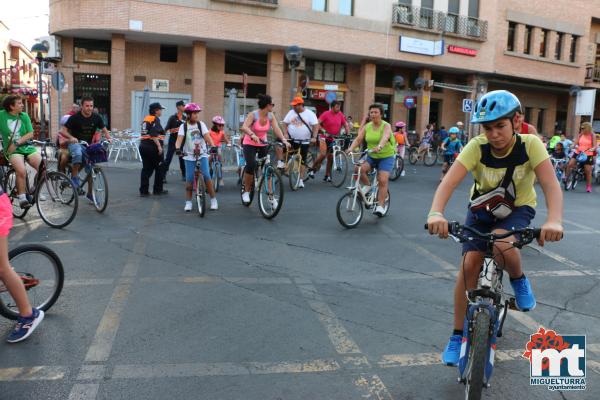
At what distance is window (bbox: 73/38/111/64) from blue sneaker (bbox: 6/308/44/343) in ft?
79.0

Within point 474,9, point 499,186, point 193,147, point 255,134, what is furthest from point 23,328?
point 474,9

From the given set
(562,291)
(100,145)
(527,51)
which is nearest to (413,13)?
(527,51)

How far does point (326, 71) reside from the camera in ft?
97.8

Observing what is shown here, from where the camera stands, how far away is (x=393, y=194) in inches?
477

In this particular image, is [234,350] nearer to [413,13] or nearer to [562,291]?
[562,291]

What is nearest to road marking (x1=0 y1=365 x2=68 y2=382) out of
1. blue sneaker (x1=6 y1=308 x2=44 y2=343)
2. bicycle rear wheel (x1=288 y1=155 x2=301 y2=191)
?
blue sneaker (x1=6 y1=308 x2=44 y2=343)

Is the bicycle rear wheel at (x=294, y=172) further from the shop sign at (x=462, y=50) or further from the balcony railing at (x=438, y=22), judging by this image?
the shop sign at (x=462, y=50)

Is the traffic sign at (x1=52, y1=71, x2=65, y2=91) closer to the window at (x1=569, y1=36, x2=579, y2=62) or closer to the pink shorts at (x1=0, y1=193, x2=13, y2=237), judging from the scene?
the pink shorts at (x1=0, y1=193, x2=13, y2=237)

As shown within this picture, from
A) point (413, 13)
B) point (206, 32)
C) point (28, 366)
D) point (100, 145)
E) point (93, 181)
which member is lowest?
point (28, 366)

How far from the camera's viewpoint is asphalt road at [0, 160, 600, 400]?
332 cm

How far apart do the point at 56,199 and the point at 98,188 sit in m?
0.90

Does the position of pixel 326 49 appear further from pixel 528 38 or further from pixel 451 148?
pixel 528 38

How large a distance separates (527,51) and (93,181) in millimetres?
32865

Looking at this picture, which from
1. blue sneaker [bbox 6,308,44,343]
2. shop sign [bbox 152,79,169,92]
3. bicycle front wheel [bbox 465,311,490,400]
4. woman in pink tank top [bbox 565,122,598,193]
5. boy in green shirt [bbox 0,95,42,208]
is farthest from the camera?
shop sign [bbox 152,79,169,92]
